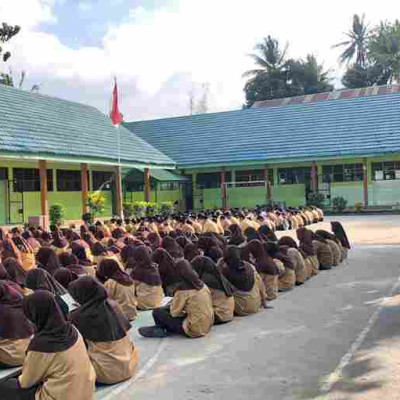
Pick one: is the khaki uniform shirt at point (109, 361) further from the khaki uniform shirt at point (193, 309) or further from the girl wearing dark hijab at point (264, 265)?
the girl wearing dark hijab at point (264, 265)

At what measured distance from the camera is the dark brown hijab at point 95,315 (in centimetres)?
470

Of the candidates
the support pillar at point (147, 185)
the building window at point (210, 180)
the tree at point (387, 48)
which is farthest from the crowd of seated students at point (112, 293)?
the tree at point (387, 48)

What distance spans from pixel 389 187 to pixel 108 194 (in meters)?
12.9

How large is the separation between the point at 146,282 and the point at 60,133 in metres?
14.3

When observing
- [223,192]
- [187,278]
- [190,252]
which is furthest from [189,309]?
[223,192]

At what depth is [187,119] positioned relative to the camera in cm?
3353

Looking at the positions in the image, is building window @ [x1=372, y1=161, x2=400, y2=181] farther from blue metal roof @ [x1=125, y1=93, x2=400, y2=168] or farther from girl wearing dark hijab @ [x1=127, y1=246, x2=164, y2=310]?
girl wearing dark hijab @ [x1=127, y1=246, x2=164, y2=310]

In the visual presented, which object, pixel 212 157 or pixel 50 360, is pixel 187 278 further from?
pixel 212 157

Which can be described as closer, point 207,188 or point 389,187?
point 389,187

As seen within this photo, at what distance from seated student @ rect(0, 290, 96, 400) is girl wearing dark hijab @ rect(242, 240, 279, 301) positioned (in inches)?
172

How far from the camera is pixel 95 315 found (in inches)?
188

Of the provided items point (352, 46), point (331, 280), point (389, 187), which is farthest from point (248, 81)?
point (331, 280)

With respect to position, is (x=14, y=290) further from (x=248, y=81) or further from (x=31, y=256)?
(x=248, y=81)

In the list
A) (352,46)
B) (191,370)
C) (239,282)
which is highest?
(352,46)
